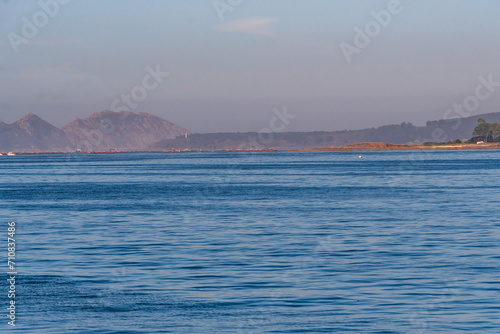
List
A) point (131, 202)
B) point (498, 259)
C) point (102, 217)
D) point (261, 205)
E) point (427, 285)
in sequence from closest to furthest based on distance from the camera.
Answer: point (427, 285)
point (498, 259)
point (102, 217)
point (261, 205)
point (131, 202)

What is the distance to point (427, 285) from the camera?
1004 inches

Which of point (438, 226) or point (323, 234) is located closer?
point (323, 234)

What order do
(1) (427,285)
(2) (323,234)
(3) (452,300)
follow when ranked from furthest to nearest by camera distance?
1. (2) (323,234)
2. (1) (427,285)
3. (3) (452,300)

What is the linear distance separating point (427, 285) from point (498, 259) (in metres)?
6.56

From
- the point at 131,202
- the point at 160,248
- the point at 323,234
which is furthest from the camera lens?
the point at 131,202

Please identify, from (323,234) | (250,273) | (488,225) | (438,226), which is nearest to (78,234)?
(323,234)

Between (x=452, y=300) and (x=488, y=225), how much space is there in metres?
22.2

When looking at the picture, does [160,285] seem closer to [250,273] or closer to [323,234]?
[250,273]

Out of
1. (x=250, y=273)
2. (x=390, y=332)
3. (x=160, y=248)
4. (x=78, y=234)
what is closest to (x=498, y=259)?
(x=250, y=273)

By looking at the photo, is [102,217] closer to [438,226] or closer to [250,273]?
[438,226]

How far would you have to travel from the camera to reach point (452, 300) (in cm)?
2314

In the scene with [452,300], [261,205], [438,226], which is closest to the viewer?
[452,300]

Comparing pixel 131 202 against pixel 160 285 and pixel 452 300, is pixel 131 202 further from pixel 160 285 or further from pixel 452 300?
pixel 452 300

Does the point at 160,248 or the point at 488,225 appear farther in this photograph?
the point at 488,225
